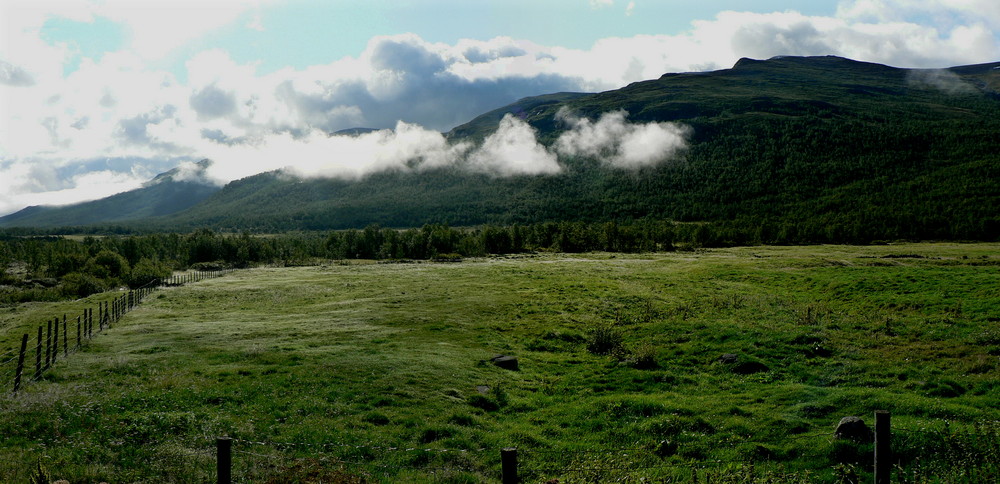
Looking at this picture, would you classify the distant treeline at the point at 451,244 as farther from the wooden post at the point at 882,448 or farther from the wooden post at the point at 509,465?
the wooden post at the point at 509,465

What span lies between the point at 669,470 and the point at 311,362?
20.1 m

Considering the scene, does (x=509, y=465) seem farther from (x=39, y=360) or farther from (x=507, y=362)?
(x=39, y=360)

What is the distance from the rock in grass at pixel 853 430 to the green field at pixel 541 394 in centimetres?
49

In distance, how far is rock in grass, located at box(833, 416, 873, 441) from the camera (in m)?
15.2

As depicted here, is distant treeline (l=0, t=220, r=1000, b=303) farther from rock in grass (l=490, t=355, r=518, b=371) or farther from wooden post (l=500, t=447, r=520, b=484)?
wooden post (l=500, t=447, r=520, b=484)

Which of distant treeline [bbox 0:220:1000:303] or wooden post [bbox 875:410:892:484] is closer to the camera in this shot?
wooden post [bbox 875:410:892:484]

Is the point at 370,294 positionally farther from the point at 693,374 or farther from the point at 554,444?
the point at 554,444

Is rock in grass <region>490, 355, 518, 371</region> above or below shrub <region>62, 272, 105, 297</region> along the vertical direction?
above

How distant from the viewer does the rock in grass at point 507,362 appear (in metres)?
29.0

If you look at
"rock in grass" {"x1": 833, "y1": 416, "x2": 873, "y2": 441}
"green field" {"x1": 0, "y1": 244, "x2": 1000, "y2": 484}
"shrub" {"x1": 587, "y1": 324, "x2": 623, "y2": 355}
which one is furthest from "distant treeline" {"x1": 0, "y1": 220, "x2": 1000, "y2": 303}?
"rock in grass" {"x1": 833, "y1": 416, "x2": 873, "y2": 441}

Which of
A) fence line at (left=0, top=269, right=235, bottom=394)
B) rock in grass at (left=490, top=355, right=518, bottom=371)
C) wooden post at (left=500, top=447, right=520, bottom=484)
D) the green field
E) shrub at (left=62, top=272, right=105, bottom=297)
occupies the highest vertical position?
wooden post at (left=500, top=447, right=520, bottom=484)

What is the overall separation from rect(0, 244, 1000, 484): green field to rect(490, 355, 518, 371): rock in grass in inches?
27.5

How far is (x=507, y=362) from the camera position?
96.1 ft

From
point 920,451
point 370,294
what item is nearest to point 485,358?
point 920,451
